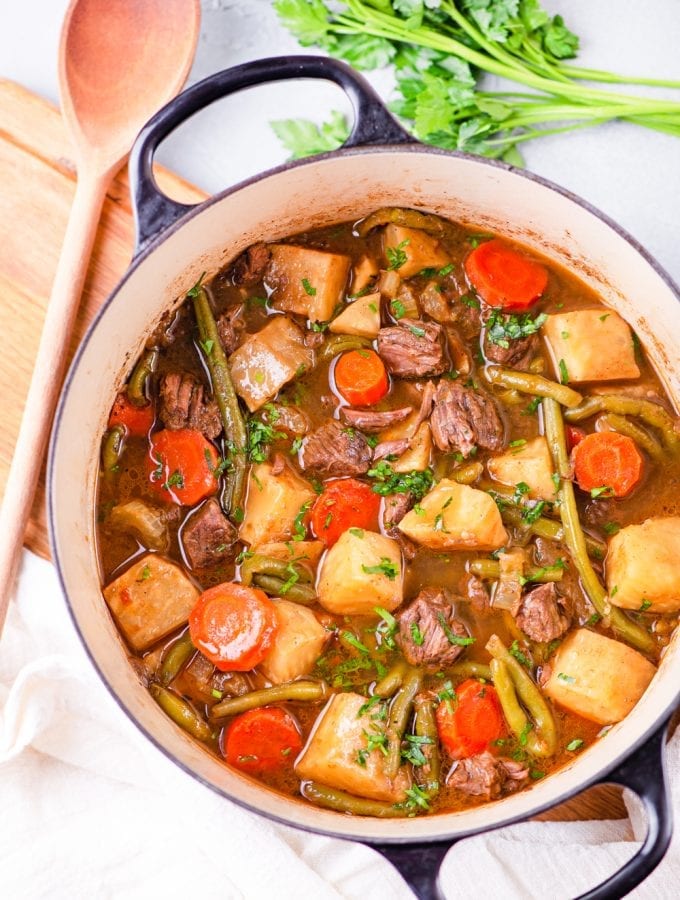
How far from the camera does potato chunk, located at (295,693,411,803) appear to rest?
2936 mm

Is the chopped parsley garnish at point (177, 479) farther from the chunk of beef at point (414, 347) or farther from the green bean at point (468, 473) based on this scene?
the green bean at point (468, 473)

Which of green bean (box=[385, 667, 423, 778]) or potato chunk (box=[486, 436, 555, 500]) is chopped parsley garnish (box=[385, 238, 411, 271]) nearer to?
potato chunk (box=[486, 436, 555, 500])

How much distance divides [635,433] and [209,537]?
1452mm

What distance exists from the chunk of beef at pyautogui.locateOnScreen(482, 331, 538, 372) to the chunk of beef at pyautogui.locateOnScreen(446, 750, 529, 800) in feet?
4.17

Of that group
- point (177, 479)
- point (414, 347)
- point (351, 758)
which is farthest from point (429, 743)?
point (414, 347)

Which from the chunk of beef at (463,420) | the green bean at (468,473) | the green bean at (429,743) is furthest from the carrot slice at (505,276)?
the green bean at (429,743)

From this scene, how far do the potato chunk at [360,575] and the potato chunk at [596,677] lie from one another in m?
0.56

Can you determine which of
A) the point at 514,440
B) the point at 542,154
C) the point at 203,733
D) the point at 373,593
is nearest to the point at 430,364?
the point at 514,440

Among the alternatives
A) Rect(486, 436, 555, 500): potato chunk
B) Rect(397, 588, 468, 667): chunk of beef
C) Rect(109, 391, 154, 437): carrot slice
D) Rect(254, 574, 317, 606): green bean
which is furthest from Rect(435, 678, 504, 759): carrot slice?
Rect(109, 391, 154, 437): carrot slice

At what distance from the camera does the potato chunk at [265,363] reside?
3.12 meters

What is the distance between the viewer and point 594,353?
10.4 ft

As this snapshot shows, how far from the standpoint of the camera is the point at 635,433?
315 centimetres

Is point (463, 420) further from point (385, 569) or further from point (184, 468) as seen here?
point (184, 468)

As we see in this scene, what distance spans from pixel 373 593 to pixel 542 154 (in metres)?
1.76
